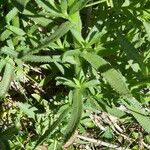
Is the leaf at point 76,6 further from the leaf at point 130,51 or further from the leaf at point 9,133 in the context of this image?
the leaf at point 9,133

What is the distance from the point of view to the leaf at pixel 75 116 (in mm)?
1315

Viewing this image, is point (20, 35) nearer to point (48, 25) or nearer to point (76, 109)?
point (48, 25)

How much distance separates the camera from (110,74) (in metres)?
1.35

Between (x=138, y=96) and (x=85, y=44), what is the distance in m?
0.33

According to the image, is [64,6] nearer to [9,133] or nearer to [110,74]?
[110,74]

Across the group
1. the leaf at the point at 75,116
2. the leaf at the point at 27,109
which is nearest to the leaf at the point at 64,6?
the leaf at the point at 75,116

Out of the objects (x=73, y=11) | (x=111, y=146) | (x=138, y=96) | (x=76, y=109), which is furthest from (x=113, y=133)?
(x=73, y=11)

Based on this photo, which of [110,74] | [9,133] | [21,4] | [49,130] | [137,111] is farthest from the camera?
[9,133]

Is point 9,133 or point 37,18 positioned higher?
point 37,18

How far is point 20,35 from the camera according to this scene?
1.74 m

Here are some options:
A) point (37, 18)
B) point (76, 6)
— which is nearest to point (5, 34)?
point (37, 18)

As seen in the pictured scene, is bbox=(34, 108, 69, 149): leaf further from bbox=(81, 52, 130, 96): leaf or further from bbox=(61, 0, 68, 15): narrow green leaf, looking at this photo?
bbox=(61, 0, 68, 15): narrow green leaf

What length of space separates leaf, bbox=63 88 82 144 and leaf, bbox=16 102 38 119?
0.47 m

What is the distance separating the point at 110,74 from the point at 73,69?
431 millimetres
